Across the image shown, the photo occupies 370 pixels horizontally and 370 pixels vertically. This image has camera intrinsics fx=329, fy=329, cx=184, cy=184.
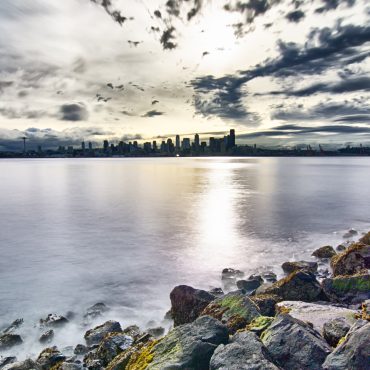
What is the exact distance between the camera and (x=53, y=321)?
920cm

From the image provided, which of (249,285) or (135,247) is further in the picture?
(135,247)

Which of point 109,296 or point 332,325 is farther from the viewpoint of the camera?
point 109,296

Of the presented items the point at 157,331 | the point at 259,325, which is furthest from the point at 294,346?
the point at 157,331

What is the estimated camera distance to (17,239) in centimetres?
1983

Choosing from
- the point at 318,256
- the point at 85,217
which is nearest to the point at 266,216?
the point at 318,256

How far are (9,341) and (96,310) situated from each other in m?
2.56

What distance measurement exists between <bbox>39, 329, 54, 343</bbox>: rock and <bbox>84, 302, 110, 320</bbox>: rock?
4.31 feet

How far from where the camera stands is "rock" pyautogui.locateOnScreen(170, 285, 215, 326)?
8.55m

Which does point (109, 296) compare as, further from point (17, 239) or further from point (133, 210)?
point (133, 210)

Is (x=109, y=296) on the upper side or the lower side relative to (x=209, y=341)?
lower

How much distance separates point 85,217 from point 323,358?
25.0m

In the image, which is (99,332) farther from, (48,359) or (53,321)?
(53,321)

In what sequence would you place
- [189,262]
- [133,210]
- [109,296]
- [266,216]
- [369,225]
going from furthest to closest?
[133,210] < [266,216] < [369,225] < [189,262] < [109,296]

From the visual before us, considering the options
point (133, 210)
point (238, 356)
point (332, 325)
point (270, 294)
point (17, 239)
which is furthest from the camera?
Answer: point (133, 210)
